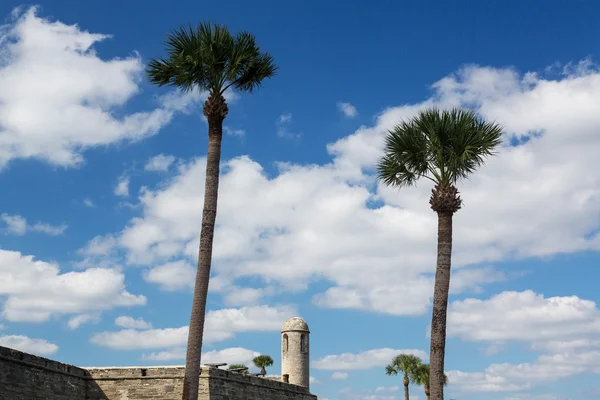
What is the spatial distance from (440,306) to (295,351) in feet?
67.3

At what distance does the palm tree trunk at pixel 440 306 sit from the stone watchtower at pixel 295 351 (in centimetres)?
1962

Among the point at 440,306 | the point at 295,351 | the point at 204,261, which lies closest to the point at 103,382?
the point at 204,261

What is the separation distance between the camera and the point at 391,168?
25.2 meters

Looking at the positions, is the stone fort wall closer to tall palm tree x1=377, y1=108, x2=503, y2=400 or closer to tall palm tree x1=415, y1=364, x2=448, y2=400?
tall palm tree x1=377, y1=108, x2=503, y2=400

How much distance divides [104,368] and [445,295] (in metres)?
14.1

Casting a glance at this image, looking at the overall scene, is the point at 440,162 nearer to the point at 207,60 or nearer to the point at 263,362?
the point at 207,60

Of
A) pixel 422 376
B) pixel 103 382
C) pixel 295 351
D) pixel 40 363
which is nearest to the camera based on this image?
pixel 40 363

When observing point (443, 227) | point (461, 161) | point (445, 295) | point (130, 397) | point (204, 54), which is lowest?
point (130, 397)

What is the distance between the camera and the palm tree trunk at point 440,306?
22.1 metres

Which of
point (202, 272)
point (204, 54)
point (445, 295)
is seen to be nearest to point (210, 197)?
point (202, 272)

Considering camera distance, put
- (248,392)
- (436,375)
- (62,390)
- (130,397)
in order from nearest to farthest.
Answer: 1. (436,375)
2. (62,390)
3. (130,397)
4. (248,392)

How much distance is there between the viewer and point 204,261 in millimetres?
22469

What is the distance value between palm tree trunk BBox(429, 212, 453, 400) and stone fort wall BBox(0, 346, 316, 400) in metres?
10.4

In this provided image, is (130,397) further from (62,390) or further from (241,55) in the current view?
(241,55)
